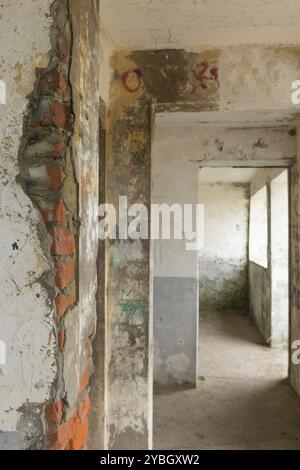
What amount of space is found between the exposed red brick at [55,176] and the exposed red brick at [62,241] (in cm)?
14

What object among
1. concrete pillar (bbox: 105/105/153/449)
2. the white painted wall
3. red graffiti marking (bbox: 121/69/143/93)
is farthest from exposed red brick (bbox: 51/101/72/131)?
the white painted wall

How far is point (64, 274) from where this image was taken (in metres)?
1.28

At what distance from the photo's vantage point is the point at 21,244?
1258 mm

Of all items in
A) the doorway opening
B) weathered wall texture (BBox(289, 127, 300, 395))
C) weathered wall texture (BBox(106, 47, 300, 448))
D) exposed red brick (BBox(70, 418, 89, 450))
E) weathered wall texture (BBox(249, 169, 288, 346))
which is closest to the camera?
exposed red brick (BBox(70, 418, 89, 450))

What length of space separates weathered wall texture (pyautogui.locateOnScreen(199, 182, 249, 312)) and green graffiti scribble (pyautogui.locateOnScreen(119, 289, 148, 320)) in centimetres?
541

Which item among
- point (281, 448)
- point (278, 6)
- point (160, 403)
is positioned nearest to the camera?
point (278, 6)

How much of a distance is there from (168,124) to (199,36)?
1475 mm

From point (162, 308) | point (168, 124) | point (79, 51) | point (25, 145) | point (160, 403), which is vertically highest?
point (168, 124)

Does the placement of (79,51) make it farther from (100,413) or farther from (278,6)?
(100,413)

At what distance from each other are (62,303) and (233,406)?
2.84m

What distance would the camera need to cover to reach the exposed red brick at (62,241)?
1.25 metres

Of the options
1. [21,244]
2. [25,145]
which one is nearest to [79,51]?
[25,145]

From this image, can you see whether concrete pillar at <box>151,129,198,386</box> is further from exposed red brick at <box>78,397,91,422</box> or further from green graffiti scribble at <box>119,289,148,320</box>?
exposed red brick at <box>78,397,91,422</box>

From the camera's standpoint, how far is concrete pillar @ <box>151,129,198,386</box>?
410cm
